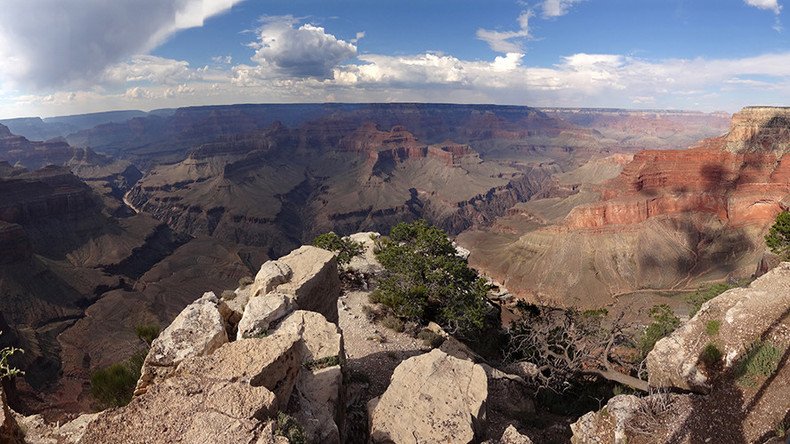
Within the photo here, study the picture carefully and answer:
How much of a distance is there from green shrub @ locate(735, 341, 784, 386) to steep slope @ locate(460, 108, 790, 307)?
5550 centimetres

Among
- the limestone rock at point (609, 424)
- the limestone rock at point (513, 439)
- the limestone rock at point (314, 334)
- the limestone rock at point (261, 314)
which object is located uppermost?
the limestone rock at point (261, 314)

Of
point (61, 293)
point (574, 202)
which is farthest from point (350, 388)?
point (574, 202)

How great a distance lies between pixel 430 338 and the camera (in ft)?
76.4

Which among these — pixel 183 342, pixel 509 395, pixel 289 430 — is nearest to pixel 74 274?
pixel 183 342

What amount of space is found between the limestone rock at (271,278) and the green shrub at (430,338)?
907cm

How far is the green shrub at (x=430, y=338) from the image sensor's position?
2302cm

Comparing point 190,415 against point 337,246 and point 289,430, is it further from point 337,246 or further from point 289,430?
point 337,246

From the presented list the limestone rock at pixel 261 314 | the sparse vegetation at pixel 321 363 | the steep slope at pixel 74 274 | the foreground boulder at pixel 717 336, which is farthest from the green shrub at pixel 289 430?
the steep slope at pixel 74 274

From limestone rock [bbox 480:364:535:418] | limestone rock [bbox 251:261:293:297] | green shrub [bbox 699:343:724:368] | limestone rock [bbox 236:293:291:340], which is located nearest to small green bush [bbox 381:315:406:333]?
limestone rock [bbox 480:364:535:418]

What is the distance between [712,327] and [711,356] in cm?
190

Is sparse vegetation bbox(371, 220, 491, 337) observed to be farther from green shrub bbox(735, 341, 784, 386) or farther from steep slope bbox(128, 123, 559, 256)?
steep slope bbox(128, 123, 559, 256)

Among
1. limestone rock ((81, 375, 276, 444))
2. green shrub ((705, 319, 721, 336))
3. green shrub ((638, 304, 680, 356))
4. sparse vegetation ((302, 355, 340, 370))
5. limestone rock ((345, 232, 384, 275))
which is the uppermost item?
limestone rock ((81, 375, 276, 444))

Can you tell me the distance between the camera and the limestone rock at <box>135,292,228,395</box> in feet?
36.6

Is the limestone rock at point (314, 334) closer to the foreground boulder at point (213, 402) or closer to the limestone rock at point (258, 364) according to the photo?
the limestone rock at point (258, 364)
